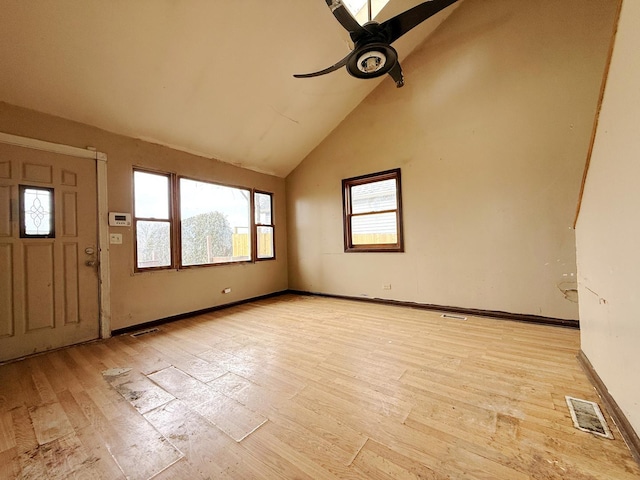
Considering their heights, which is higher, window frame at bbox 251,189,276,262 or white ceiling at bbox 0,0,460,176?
white ceiling at bbox 0,0,460,176

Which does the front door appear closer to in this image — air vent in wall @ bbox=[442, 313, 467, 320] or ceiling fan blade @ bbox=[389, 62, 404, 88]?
ceiling fan blade @ bbox=[389, 62, 404, 88]

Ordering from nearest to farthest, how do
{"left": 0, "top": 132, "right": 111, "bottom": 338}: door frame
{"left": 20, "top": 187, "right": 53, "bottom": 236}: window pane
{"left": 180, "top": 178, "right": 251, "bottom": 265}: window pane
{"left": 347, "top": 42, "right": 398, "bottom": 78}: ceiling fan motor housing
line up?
{"left": 347, "top": 42, "right": 398, "bottom": 78}: ceiling fan motor housing
{"left": 20, "top": 187, "right": 53, "bottom": 236}: window pane
{"left": 0, "top": 132, "right": 111, "bottom": 338}: door frame
{"left": 180, "top": 178, "right": 251, "bottom": 265}: window pane

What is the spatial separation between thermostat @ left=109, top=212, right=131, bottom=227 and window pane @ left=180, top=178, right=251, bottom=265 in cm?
69

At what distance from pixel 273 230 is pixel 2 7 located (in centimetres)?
401

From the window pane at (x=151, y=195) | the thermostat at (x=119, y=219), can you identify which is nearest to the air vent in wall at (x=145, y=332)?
the thermostat at (x=119, y=219)

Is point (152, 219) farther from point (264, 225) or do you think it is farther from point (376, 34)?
point (376, 34)

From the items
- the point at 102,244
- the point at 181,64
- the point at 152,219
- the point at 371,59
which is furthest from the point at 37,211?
the point at 371,59

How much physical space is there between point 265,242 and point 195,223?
1480 millimetres

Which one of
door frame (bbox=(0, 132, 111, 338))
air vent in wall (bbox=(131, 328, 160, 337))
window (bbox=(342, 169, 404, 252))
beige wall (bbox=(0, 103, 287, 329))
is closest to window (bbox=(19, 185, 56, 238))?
door frame (bbox=(0, 132, 111, 338))

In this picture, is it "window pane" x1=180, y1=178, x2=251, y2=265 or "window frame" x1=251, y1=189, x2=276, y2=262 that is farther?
"window frame" x1=251, y1=189, x2=276, y2=262

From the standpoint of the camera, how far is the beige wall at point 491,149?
9.33 ft

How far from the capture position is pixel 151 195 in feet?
11.5

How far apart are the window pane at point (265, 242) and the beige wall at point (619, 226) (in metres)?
4.53

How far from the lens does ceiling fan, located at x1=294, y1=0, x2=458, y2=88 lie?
73.1 inches
